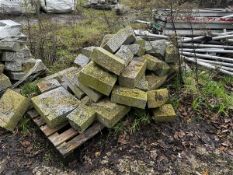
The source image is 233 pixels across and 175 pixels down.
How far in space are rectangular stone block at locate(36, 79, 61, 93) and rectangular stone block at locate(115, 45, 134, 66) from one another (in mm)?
1003

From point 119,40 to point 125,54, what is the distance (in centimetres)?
27

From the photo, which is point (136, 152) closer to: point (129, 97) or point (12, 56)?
point (129, 97)

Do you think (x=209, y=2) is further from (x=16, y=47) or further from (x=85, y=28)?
(x=16, y=47)

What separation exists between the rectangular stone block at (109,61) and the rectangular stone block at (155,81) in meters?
0.61

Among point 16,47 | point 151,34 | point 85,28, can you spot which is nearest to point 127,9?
point 85,28

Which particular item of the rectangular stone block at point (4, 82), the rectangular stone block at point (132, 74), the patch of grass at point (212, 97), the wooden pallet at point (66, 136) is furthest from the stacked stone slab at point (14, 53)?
the patch of grass at point (212, 97)

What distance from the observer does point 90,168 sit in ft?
12.0

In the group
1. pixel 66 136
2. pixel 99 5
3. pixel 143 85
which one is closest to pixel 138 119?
pixel 143 85

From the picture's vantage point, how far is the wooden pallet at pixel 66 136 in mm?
3705

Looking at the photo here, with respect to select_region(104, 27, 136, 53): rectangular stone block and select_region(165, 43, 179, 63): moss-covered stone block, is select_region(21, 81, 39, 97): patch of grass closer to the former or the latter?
select_region(104, 27, 136, 53): rectangular stone block

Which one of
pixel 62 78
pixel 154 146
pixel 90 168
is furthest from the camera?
pixel 62 78

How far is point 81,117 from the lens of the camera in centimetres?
381

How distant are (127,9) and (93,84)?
5.66 metres

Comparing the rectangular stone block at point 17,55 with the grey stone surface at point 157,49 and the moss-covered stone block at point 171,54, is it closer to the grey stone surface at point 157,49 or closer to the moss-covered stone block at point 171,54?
the grey stone surface at point 157,49
